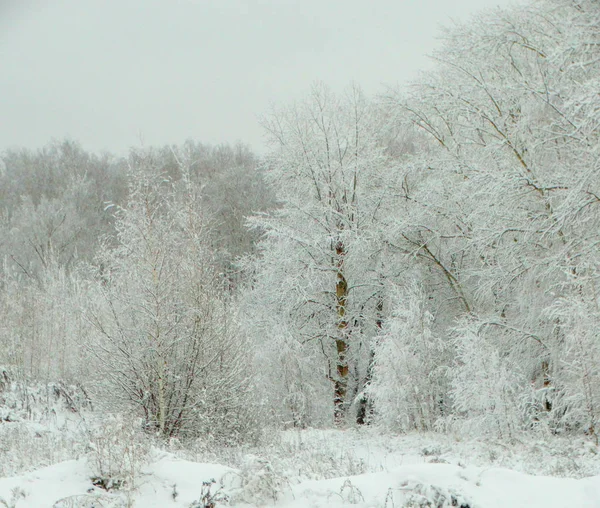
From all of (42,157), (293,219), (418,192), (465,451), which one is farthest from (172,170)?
(465,451)

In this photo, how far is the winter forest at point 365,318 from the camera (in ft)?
15.2

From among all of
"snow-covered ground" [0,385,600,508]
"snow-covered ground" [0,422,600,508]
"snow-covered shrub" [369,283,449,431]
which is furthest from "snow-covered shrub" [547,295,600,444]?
"snow-covered ground" [0,422,600,508]

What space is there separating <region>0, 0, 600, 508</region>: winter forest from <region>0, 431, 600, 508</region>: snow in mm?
19

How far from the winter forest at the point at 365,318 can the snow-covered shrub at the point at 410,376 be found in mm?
67

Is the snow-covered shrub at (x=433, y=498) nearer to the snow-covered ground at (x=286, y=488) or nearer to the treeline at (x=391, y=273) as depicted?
the snow-covered ground at (x=286, y=488)

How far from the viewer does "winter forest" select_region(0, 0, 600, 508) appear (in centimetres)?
464

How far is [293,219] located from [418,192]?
4.20 m

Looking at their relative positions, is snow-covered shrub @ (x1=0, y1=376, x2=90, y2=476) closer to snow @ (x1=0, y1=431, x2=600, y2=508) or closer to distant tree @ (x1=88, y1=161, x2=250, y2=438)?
snow @ (x1=0, y1=431, x2=600, y2=508)

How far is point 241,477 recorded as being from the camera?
4109mm

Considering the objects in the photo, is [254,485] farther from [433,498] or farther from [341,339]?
[341,339]

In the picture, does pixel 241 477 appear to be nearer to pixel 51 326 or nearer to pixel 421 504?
pixel 421 504

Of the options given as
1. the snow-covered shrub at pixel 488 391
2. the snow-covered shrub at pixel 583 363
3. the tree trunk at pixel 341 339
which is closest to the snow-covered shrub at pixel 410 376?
the snow-covered shrub at pixel 488 391

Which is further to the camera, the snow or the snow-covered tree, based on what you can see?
the snow-covered tree

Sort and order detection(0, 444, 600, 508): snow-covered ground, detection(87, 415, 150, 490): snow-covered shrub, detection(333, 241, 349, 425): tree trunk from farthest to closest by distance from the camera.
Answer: detection(333, 241, 349, 425): tree trunk, detection(87, 415, 150, 490): snow-covered shrub, detection(0, 444, 600, 508): snow-covered ground
